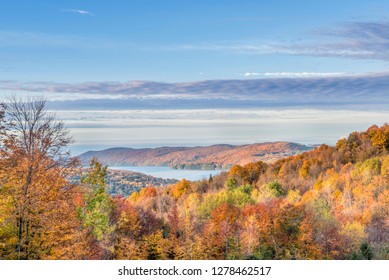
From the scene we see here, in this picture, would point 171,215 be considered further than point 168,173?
No

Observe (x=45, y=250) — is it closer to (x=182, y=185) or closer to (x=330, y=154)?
(x=182, y=185)

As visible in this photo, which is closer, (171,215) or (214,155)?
(171,215)

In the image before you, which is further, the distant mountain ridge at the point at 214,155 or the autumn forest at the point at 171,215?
the distant mountain ridge at the point at 214,155

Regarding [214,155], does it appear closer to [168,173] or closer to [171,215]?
[168,173]

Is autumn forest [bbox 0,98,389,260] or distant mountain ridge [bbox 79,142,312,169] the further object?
distant mountain ridge [bbox 79,142,312,169]


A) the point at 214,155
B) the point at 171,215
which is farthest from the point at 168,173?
the point at 171,215

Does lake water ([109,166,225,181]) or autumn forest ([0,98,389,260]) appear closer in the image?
autumn forest ([0,98,389,260])

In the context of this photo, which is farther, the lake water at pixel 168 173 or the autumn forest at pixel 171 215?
the lake water at pixel 168 173
